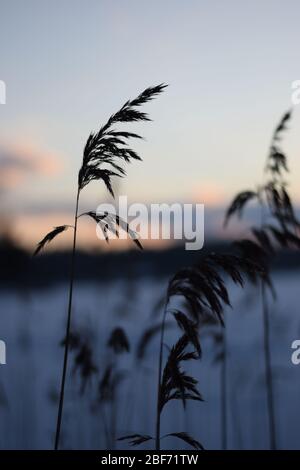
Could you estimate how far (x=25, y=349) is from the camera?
9.33 metres

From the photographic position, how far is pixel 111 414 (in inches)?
280

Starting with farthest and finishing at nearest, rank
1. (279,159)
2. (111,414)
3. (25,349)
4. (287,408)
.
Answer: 1. (287,408)
2. (25,349)
3. (111,414)
4. (279,159)

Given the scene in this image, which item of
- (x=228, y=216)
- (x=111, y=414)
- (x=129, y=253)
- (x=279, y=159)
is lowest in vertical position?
(x=111, y=414)

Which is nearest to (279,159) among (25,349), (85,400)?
(85,400)

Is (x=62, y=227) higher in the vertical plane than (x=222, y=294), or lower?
higher

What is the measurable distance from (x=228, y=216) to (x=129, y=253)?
434 cm

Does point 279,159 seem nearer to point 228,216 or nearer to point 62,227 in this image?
point 228,216
